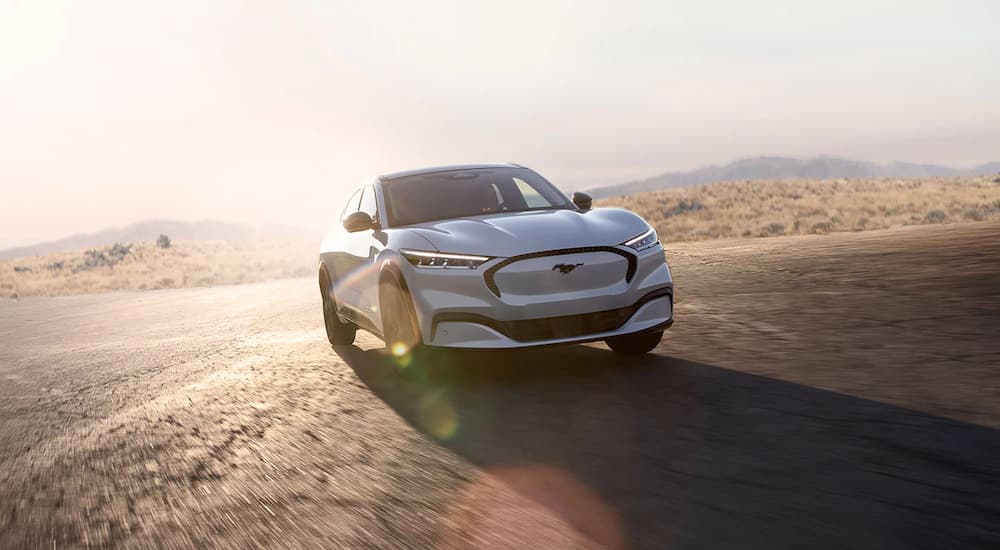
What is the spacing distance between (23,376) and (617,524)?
7.79 meters

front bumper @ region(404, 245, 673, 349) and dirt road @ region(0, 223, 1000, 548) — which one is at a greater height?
front bumper @ region(404, 245, 673, 349)

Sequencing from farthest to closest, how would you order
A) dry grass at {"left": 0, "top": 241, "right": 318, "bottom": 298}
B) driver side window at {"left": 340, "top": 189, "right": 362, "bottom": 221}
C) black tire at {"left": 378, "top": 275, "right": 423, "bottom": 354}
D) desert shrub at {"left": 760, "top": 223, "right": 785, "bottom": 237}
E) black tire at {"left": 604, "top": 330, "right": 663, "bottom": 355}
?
1. dry grass at {"left": 0, "top": 241, "right": 318, "bottom": 298}
2. desert shrub at {"left": 760, "top": 223, "right": 785, "bottom": 237}
3. driver side window at {"left": 340, "top": 189, "right": 362, "bottom": 221}
4. black tire at {"left": 604, "top": 330, "right": 663, "bottom": 355}
5. black tire at {"left": 378, "top": 275, "right": 423, "bottom": 354}

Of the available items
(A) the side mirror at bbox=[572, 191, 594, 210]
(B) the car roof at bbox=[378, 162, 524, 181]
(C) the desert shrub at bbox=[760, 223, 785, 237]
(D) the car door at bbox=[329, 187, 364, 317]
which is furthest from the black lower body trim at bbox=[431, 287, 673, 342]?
(C) the desert shrub at bbox=[760, 223, 785, 237]

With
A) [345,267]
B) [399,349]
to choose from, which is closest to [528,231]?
[399,349]

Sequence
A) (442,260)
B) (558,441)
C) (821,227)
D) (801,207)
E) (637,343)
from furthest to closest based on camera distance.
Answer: (801,207) < (821,227) < (637,343) < (442,260) < (558,441)

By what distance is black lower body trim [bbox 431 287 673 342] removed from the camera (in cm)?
647

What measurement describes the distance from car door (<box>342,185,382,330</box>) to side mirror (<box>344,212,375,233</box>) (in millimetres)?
78

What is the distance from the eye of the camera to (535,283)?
646cm

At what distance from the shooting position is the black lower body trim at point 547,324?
6469 millimetres

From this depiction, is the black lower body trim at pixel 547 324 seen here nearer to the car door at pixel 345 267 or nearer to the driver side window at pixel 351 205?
the car door at pixel 345 267

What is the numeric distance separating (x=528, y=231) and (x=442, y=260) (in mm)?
633

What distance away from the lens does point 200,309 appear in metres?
18.4

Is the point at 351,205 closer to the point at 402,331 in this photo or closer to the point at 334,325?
the point at 334,325

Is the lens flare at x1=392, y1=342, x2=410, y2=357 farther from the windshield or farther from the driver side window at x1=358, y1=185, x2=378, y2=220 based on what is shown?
the driver side window at x1=358, y1=185, x2=378, y2=220
